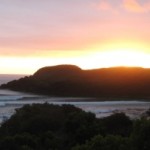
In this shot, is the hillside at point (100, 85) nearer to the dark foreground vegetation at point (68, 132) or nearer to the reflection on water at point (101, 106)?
the reflection on water at point (101, 106)

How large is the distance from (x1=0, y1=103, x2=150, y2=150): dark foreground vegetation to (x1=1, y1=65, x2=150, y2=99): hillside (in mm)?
60413

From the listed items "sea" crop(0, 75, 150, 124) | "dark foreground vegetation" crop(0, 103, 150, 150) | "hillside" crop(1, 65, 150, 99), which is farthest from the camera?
"hillside" crop(1, 65, 150, 99)

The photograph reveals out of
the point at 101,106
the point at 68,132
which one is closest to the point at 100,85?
the point at 101,106

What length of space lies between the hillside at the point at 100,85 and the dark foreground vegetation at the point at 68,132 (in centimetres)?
6041

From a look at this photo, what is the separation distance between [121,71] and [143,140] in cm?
10116

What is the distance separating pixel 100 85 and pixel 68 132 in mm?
75000

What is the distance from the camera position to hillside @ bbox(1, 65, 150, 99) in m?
90.3

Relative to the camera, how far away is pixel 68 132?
20.9 meters

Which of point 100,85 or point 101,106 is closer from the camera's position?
point 101,106

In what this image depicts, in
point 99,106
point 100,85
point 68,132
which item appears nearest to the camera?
point 68,132

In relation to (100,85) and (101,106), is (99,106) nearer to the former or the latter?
(101,106)

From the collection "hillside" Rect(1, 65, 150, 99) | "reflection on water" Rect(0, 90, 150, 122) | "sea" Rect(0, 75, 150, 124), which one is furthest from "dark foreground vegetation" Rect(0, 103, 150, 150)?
"hillside" Rect(1, 65, 150, 99)

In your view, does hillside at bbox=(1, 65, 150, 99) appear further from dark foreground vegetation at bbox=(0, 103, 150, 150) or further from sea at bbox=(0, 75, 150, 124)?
dark foreground vegetation at bbox=(0, 103, 150, 150)

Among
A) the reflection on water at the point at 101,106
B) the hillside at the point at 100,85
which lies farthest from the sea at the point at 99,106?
the hillside at the point at 100,85
